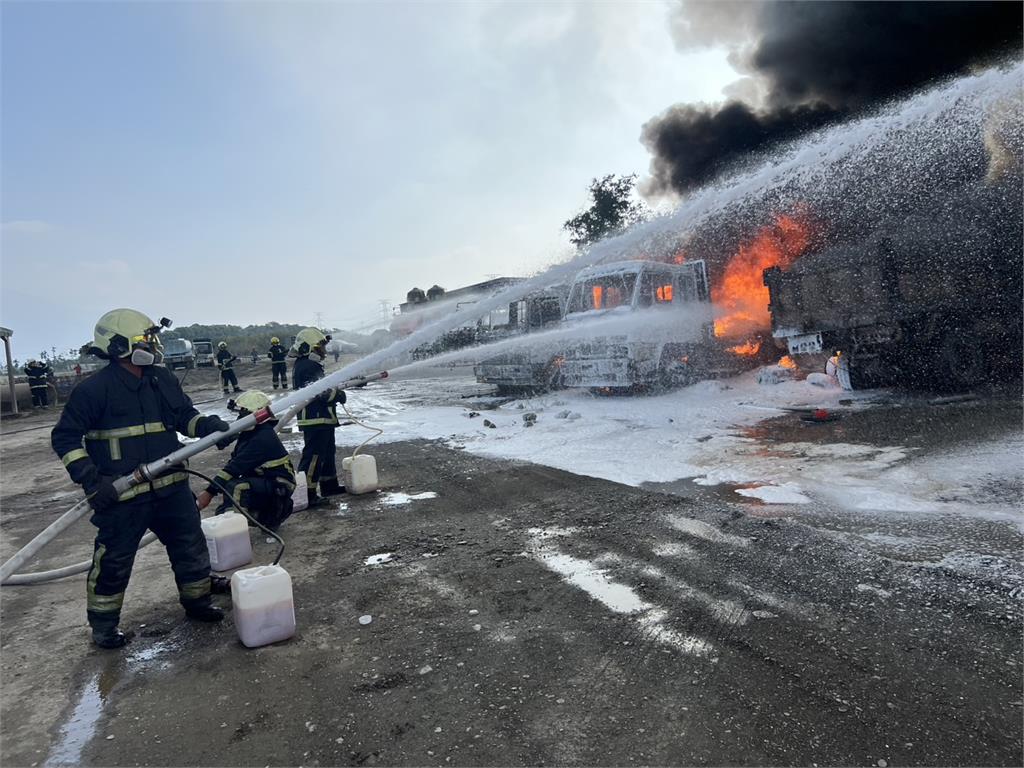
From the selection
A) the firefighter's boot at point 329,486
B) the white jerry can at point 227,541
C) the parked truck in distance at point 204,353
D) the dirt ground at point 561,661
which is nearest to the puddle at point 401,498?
the firefighter's boot at point 329,486

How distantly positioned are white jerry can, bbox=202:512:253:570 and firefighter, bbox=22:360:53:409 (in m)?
20.4

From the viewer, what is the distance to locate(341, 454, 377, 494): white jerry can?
21.0ft

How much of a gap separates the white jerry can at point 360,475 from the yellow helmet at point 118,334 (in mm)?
3093

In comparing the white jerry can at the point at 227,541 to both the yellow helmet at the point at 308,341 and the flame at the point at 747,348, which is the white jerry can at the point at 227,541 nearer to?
the yellow helmet at the point at 308,341

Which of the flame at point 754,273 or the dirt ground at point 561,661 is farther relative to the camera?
the flame at point 754,273

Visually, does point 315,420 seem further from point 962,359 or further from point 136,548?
point 962,359

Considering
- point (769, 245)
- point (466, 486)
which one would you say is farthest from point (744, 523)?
point (769, 245)

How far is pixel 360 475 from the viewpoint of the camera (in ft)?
21.1

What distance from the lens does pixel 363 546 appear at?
4840 mm

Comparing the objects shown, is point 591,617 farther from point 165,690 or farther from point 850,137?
point 850,137

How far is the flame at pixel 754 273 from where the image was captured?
12516mm

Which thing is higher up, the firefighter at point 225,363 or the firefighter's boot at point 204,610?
the firefighter at point 225,363

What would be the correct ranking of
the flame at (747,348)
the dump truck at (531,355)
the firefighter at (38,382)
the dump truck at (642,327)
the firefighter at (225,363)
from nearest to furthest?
the dump truck at (642,327), the dump truck at (531,355), the flame at (747,348), the firefighter at (225,363), the firefighter at (38,382)

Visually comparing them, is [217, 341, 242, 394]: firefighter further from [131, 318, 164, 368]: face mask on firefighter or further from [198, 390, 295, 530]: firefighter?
[131, 318, 164, 368]: face mask on firefighter
